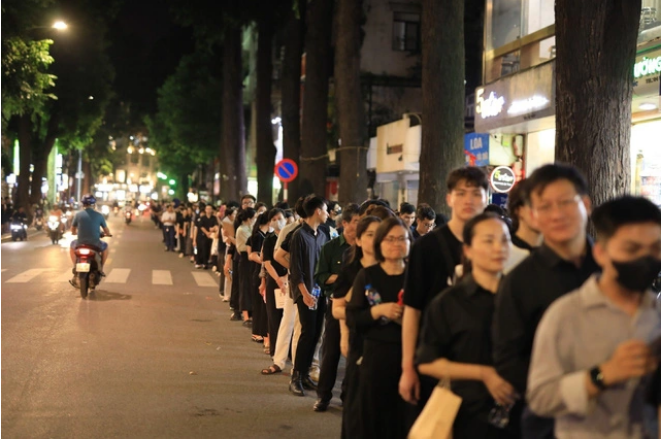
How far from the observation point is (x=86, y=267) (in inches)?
674

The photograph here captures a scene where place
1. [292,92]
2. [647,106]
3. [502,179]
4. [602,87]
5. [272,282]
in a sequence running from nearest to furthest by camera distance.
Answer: [602,87]
[272,282]
[647,106]
[502,179]
[292,92]

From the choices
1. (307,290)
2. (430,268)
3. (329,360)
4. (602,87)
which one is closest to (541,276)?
(430,268)

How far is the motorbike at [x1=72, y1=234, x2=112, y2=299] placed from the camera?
56.3ft

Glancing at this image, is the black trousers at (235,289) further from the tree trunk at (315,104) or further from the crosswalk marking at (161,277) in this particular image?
the tree trunk at (315,104)

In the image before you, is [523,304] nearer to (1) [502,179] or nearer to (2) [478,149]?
(1) [502,179]

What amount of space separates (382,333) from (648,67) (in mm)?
9172

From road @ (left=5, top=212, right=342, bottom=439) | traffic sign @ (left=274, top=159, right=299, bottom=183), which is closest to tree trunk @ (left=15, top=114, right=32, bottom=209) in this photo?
traffic sign @ (left=274, top=159, right=299, bottom=183)

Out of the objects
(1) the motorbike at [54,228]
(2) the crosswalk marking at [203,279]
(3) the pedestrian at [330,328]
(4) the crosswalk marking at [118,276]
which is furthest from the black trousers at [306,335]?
(1) the motorbike at [54,228]

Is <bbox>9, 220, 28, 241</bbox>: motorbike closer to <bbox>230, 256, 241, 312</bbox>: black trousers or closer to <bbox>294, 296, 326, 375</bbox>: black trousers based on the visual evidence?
<bbox>230, 256, 241, 312</bbox>: black trousers

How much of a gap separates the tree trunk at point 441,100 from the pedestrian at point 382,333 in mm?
9133

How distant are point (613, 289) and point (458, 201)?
77.5 inches

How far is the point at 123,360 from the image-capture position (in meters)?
10.8

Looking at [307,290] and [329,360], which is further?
[307,290]

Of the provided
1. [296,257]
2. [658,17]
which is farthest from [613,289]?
[658,17]
